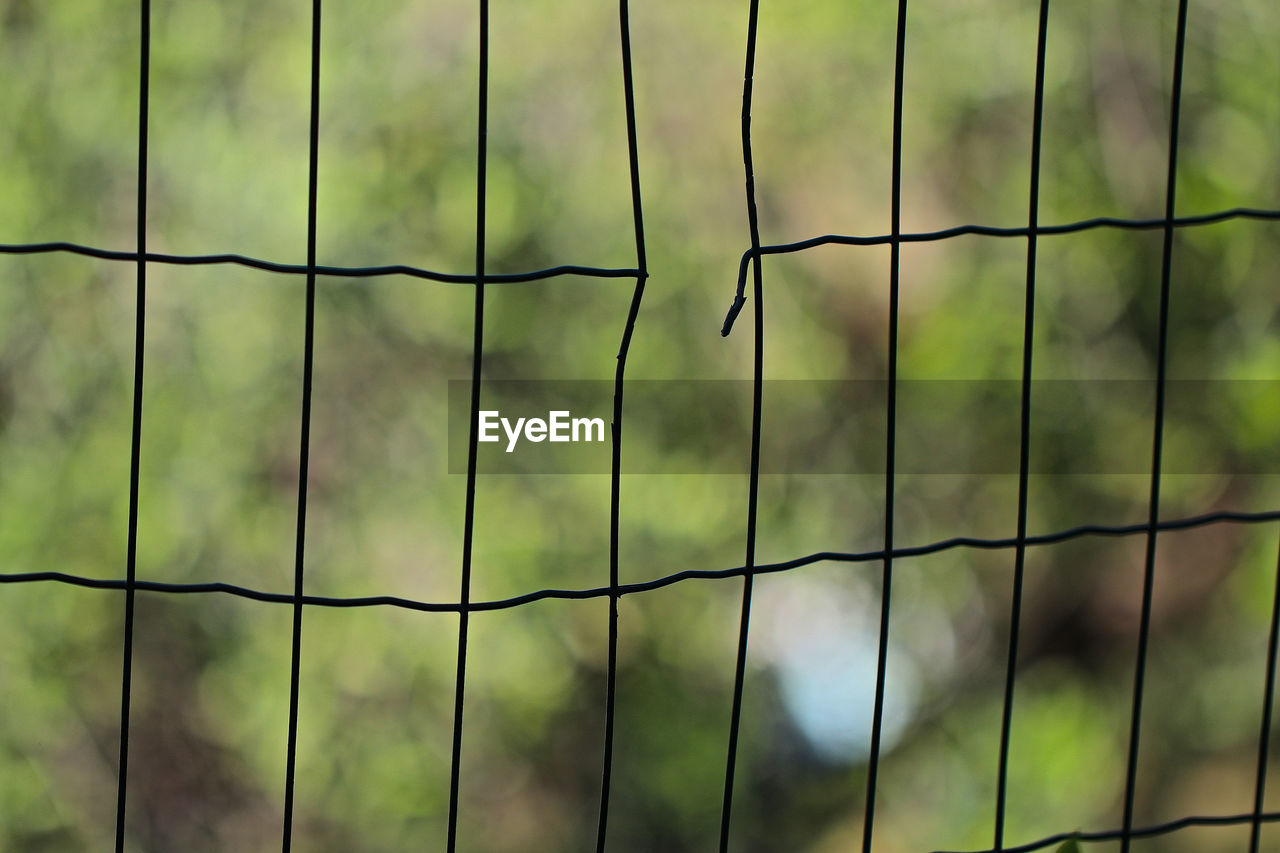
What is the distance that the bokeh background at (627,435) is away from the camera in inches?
69.0

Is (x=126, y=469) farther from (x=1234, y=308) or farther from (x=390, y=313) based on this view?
(x=1234, y=308)

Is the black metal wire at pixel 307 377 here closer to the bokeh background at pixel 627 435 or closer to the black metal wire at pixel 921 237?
the black metal wire at pixel 921 237

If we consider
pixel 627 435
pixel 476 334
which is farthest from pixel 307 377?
pixel 627 435

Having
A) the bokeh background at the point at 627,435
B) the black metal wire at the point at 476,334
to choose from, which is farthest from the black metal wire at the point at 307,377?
the bokeh background at the point at 627,435

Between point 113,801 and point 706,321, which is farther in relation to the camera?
point 706,321

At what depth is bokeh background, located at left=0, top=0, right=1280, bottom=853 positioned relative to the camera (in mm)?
1752

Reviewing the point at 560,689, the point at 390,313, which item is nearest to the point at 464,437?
the point at 390,313

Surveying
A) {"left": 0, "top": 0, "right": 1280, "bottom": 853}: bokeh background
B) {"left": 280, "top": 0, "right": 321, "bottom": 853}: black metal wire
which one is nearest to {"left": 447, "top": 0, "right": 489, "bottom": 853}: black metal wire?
{"left": 280, "top": 0, "right": 321, "bottom": 853}: black metal wire

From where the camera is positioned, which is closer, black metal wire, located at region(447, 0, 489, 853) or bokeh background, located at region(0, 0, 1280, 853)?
black metal wire, located at region(447, 0, 489, 853)

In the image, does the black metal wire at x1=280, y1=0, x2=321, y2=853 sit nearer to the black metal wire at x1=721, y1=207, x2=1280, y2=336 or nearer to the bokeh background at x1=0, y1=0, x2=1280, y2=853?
the black metal wire at x1=721, y1=207, x2=1280, y2=336

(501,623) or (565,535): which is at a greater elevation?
(565,535)

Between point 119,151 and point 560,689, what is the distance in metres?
1.10

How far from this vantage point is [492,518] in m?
1.80

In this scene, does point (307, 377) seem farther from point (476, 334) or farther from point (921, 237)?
point (921, 237)
